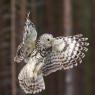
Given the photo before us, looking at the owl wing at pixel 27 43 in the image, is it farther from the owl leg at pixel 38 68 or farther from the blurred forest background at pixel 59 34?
the blurred forest background at pixel 59 34

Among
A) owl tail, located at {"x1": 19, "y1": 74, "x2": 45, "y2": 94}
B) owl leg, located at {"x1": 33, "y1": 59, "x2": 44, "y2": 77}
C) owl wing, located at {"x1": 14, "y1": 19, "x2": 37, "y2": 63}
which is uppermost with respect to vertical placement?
owl wing, located at {"x1": 14, "y1": 19, "x2": 37, "y2": 63}

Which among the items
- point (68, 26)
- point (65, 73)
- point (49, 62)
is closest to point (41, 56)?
point (49, 62)

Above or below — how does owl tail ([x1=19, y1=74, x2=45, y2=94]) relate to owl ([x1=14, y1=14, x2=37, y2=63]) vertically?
below

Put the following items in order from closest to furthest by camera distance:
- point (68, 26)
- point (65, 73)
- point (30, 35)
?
point (30, 35) < point (68, 26) < point (65, 73)

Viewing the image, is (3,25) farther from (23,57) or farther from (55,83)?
(23,57)

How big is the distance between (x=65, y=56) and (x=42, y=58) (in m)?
0.03

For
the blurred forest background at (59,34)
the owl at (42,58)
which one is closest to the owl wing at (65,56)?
the owl at (42,58)

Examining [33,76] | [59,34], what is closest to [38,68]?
[33,76]

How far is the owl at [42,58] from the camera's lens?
417 mm

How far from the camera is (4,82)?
4.60ft

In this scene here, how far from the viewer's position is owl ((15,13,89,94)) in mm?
417

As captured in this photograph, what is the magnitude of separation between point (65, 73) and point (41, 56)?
896 millimetres

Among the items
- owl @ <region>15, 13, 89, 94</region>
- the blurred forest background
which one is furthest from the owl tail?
the blurred forest background

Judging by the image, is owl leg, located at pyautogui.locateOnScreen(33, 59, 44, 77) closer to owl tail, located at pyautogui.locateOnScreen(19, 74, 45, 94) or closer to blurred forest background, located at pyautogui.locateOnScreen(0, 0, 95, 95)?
owl tail, located at pyautogui.locateOnScreen(19, 74, 45, 94)
